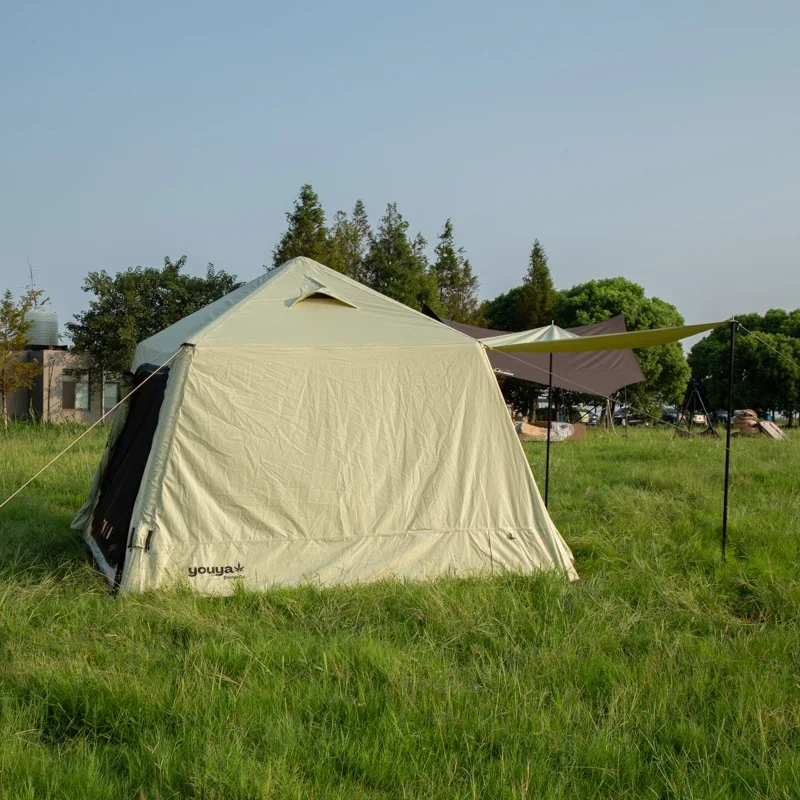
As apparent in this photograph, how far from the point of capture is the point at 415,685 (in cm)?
321

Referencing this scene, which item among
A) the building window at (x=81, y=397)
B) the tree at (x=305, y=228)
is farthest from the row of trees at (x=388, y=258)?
the building window at (x=81, y=397)

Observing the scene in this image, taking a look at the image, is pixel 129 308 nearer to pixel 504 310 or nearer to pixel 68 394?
pixel 68 394

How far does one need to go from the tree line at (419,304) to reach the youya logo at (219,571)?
13.7 m

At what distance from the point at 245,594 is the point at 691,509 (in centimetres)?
Answer: 432

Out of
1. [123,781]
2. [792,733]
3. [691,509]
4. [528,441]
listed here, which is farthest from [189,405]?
[528,441]

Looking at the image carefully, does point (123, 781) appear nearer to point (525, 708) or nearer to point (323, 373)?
point (525, 708)

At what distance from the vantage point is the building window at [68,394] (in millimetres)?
23109

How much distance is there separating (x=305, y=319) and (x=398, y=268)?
52.2 feet

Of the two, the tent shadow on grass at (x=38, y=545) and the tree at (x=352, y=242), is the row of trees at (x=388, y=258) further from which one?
the tent shadow on grass at (x=38, y=545)

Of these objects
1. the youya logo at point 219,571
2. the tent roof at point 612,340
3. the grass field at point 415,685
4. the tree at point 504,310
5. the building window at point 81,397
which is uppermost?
the tree at point 504,310

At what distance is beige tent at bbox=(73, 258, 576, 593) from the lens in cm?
454

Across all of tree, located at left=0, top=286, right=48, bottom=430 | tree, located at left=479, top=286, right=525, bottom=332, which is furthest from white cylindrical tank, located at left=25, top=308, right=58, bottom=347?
tree, located at left=479, top=286, right=525, bottom=332

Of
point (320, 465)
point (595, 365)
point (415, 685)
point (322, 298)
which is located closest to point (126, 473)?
point (320, 465)

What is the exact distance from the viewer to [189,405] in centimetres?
462
